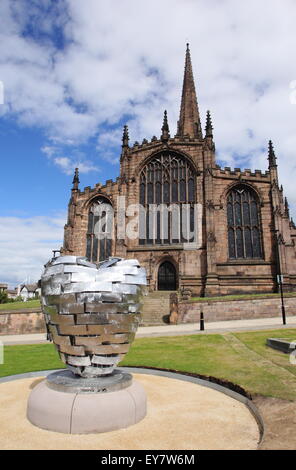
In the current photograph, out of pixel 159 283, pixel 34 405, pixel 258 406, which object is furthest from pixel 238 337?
pixel 159 283

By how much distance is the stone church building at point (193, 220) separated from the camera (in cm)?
2797

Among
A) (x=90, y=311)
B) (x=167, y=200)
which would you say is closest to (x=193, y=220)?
(x=167, y=200)

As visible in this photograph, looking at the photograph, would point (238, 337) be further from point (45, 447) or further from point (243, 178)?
point (243, 178)

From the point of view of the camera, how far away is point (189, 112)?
3984 cm

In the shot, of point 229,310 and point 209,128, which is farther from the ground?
point 209,128

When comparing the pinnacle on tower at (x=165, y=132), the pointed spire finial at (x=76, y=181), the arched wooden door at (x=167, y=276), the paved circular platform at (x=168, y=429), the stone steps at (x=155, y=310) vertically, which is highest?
the pinnacle on tower at (x=165, y=132)

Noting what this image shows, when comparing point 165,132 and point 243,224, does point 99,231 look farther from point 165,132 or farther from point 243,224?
point 243,224

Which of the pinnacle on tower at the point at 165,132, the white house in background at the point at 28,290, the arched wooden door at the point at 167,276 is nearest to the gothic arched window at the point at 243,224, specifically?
the arched wooden door at the point at 167,276

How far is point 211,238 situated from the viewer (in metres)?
28.0

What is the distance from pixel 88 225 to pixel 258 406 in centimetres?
2909

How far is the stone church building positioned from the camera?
28.0 m

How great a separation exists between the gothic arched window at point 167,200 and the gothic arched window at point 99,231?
361 cm

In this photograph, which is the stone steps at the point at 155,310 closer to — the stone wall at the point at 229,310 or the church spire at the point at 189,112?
the stone wall at the point at 229,310

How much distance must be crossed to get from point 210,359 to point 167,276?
66.4 feet
